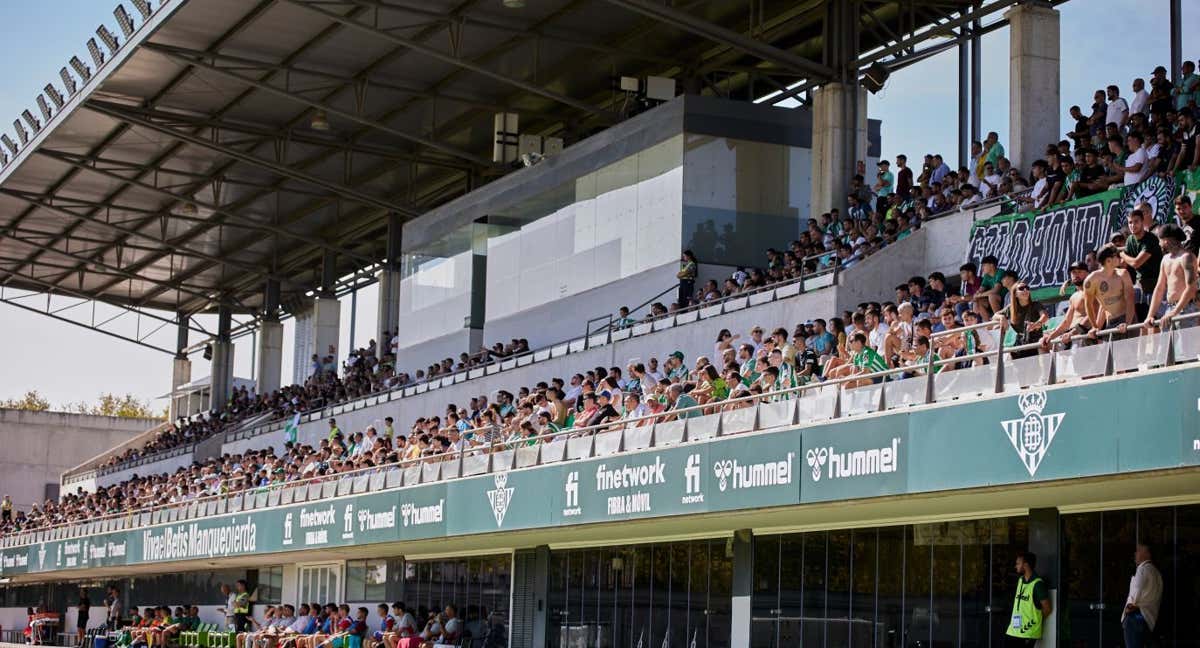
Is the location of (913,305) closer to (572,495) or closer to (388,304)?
(572,495)

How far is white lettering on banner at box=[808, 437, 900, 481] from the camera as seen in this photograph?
14398 millimetres

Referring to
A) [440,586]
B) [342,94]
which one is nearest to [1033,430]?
[440,586]

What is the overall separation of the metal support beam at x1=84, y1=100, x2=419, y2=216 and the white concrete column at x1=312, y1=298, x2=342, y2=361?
391 inches

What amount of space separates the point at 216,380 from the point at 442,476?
1641 inches

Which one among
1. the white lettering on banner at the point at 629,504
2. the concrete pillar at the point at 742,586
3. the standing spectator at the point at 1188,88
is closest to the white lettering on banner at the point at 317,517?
the white lettering on banner at the point at 629,504

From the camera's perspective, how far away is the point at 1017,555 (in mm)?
15023

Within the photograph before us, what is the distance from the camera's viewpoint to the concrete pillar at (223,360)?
63362 mm

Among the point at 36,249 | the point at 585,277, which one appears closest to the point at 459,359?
the point at 585,277

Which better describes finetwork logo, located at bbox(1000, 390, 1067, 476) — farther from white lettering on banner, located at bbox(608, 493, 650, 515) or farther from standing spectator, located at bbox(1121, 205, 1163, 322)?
white lettering on banner, located at bbox(608, 493, 650, 515)

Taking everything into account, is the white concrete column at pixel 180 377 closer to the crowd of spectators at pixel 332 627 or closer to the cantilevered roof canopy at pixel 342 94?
the cantilevered roof canopy at pixel 342 94

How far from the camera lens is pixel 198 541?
108ft

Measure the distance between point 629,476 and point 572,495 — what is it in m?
1.42

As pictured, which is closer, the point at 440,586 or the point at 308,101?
the point at 440,586

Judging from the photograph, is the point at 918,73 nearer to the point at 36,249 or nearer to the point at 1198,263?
the point at 1198,263
